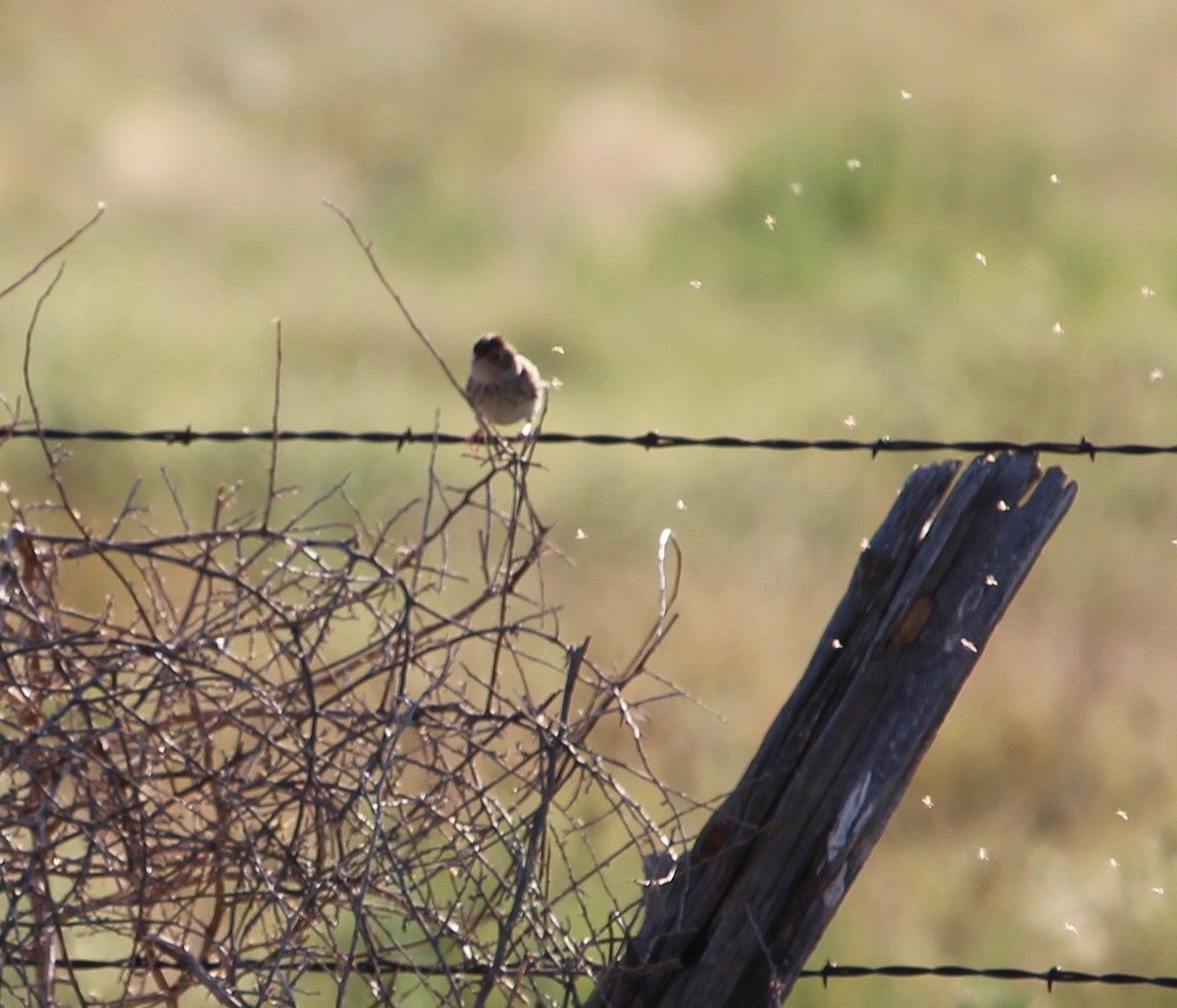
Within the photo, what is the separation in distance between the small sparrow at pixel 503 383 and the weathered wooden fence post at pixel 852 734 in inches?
101

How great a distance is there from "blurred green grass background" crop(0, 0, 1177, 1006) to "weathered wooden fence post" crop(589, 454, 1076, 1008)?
2771 mm

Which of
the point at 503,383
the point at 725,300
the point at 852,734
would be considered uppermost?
the point at 725,300

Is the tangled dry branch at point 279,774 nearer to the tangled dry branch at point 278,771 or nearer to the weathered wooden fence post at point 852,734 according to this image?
the tangled dry branch at point 278,771

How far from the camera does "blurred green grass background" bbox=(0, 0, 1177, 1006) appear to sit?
8156mm

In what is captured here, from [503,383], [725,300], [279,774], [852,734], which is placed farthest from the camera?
[725,300]

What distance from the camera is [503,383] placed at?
556cm

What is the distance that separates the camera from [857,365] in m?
20.0

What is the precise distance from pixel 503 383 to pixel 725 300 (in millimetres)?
20532

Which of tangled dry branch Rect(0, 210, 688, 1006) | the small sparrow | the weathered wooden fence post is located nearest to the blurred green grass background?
the small sparrow

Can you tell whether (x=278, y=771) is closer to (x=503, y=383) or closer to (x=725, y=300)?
(x=503, y=383)

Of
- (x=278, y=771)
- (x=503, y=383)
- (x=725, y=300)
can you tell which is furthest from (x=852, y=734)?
(x=725, y=300)

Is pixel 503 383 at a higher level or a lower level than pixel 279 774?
higher

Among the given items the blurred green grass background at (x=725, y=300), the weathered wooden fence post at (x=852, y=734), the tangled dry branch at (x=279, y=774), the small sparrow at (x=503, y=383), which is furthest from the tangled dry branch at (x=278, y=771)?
the blurred green grass background at (x=725, y=300)

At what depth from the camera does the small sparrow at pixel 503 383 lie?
552cm
